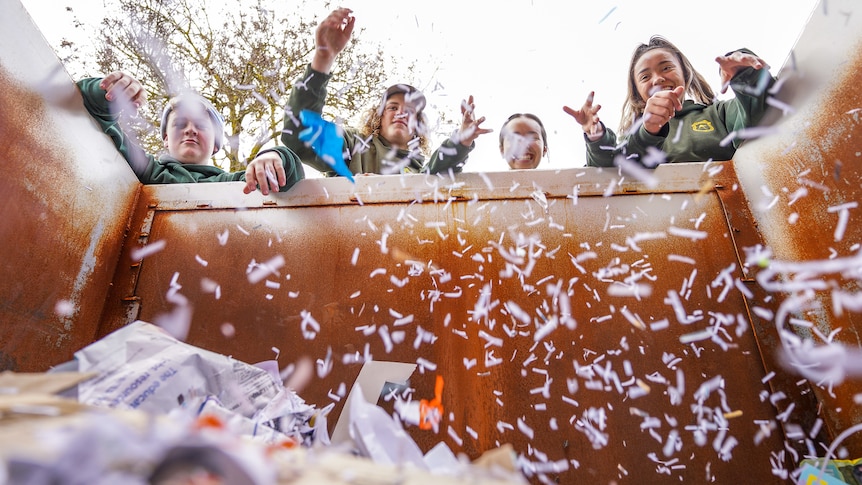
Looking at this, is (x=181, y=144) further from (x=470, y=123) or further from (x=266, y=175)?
(x=470, y=123)

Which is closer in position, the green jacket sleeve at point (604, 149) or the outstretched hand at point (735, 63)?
the outstretched hand at point (735, 63)

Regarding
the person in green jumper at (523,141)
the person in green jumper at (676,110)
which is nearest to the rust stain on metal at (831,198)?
the person in green jumper at (676,110)

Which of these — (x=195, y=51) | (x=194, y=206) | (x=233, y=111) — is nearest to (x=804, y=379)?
(x=194, y=206)

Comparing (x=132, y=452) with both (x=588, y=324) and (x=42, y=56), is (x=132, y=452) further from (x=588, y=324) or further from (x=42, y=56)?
(x=42, y=56)

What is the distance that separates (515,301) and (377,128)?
1.70 metres

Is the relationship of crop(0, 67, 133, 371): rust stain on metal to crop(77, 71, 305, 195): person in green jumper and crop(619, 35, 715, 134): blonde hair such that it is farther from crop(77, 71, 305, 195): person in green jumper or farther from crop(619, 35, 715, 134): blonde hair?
crop(619, 35, 715, 134): blonde hair

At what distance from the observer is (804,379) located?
1.58m

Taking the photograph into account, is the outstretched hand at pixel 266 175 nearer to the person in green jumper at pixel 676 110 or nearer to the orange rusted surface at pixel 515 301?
the orange rusted surface at pixel 515 301

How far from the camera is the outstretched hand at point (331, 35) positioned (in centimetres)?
213

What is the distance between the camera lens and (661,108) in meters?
1.94

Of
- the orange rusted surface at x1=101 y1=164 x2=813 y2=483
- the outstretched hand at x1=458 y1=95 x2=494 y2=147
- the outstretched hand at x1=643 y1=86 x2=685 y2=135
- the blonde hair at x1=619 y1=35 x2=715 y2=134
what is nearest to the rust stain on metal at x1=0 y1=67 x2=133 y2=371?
the orange rusted surface at x1=101 y1=164 x2=813 y2=483

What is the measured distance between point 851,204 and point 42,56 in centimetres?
257

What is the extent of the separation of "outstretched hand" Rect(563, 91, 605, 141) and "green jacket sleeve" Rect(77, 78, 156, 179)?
1.90 metres

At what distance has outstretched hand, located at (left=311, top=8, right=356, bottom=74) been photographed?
2.13 metres
